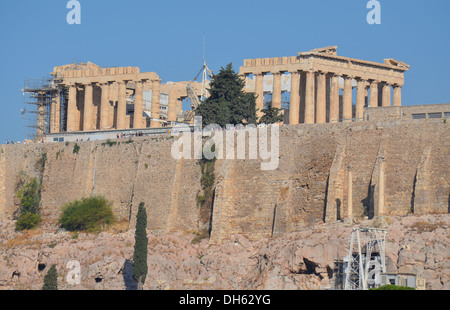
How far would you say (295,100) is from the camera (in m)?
70.1

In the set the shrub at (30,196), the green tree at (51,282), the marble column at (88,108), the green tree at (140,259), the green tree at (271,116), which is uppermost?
the marble column at (88,108)

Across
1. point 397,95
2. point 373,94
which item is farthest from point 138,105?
point 397,95

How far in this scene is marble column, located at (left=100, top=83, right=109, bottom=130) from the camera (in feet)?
253

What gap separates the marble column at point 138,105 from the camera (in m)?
76.7

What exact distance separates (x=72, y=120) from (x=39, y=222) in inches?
545

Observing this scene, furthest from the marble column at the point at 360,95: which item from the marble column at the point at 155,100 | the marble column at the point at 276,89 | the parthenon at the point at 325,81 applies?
the marble column at the point at 155,100

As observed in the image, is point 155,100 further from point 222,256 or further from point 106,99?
point 222,256

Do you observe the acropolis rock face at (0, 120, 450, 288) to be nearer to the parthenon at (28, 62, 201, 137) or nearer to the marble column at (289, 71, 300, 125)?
the parthenon at (28, 62, 201, 137)

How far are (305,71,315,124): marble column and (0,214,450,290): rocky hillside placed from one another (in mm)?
14545

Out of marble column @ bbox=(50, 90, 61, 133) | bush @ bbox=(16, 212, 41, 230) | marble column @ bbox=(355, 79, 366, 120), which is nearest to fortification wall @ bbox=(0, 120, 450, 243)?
bush @ bbox=(16, 212, 41, 230)

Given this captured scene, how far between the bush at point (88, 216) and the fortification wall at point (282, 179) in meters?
0.81

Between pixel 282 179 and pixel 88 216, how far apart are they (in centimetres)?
1405

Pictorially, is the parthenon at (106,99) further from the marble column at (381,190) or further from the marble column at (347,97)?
the marble column at (381,190)

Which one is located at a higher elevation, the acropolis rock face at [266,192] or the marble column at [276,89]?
the marble column at [276,89]
